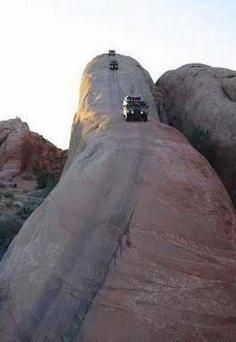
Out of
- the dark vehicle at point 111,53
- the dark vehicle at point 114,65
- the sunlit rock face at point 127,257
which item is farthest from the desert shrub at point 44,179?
the sunlit rock face at point 127,257

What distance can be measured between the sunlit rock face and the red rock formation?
29.7 metres

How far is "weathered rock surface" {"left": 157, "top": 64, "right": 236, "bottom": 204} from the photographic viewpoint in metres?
31.4

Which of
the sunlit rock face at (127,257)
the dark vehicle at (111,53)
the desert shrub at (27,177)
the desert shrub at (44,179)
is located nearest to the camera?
the sunlit rock face at (127,257)

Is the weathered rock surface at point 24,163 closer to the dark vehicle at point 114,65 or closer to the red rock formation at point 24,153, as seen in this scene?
the red rock formation at point 24,153

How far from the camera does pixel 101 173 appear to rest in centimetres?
2031

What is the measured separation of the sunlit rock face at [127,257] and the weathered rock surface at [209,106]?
30.7 ft

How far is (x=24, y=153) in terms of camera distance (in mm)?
52812

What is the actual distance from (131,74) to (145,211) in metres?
29.0

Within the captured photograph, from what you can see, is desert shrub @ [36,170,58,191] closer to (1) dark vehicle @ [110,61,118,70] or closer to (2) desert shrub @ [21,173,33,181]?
(2) desert shrub @ [21,173,33,181]

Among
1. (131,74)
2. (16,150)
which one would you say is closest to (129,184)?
(131,74)

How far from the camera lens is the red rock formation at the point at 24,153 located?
169 ft

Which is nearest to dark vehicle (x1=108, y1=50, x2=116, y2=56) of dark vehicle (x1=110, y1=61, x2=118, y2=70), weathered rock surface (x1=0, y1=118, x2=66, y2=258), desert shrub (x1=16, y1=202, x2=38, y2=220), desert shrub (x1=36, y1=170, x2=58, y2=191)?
dark vehicle (x1=110, y1=61, x2=118, y2=70)

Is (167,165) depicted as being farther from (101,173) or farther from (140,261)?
(140,261)

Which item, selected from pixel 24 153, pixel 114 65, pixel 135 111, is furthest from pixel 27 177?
pixel 135 111
